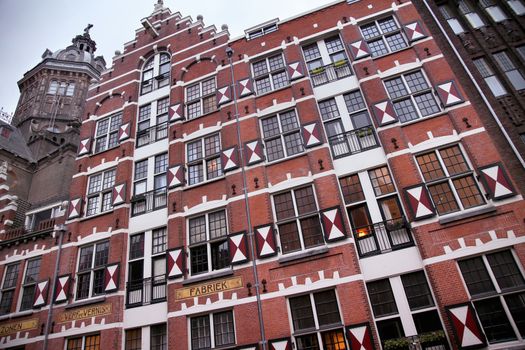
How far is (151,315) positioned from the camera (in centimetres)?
1373

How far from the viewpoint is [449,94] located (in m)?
Result: 13.2

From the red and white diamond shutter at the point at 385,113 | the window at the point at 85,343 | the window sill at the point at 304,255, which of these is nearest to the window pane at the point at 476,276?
the window sill at the point at 304,255

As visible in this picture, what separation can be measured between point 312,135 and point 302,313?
274 inches

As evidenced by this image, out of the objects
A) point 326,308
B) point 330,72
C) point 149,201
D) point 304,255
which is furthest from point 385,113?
point 149,201

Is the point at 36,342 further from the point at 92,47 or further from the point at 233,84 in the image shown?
the point at 92,47

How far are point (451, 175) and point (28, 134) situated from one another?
3877cm

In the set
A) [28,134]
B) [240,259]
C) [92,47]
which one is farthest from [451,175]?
[92,47]

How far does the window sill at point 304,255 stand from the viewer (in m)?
12.1

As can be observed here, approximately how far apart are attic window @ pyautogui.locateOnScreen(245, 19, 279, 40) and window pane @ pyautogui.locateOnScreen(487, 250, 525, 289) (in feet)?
47.3

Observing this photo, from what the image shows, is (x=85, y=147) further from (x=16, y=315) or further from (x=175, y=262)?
(x=175, y=262)

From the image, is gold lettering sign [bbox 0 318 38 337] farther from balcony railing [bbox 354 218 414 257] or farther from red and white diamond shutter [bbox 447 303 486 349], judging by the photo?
red and white diamond shutter [bbox 447 303 486 349]

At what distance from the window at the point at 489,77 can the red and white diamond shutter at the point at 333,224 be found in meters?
8.78

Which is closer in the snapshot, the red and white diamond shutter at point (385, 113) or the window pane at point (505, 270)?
the window pane at point (505, 270)

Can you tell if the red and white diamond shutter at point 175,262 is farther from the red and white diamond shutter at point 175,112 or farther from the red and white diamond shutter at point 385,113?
the red and white diamond shutter at point 385,113
